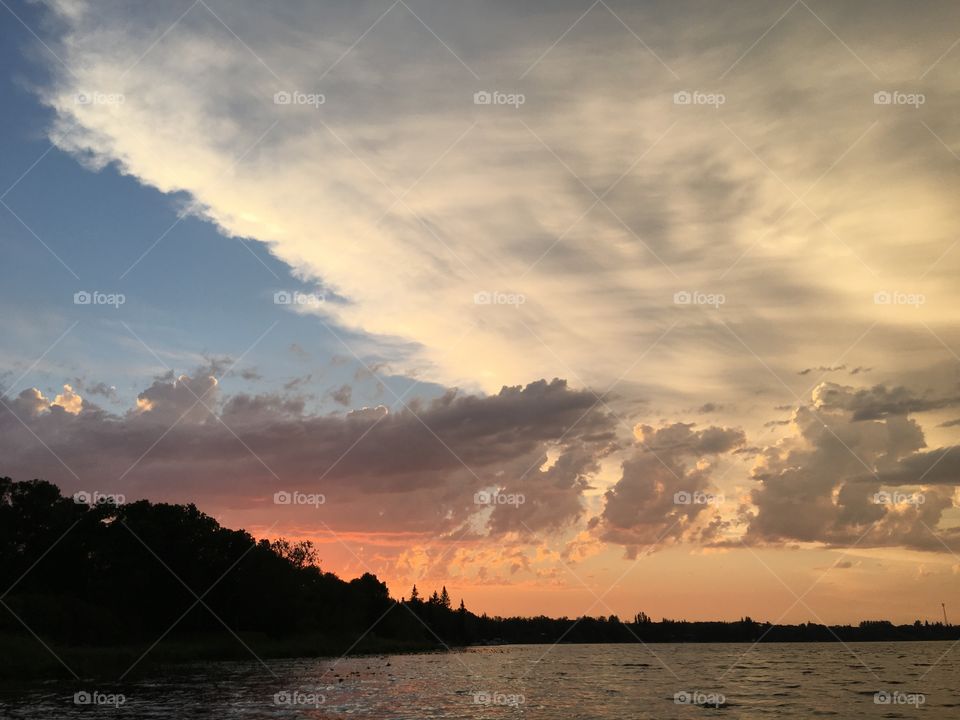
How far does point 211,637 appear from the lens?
114 metres

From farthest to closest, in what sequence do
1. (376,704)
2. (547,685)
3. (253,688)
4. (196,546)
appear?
(196,546), (547,685), (253,688), (376,704)

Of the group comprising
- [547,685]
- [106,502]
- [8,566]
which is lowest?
[547,685]

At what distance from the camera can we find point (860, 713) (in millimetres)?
55250

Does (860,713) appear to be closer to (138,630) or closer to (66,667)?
(66,667)

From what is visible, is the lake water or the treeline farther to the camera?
the treeline

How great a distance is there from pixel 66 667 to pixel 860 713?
205ft

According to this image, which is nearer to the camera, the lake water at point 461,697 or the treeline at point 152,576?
the lake water at point 461,697

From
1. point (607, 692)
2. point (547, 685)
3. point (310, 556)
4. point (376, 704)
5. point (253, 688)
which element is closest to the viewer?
point (376, 704)

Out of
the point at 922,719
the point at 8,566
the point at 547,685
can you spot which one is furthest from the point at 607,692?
the point at 8,566

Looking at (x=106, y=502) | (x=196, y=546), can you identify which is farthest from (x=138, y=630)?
(x=106, y=502)

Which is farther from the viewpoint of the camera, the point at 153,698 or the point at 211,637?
the point at 211,637

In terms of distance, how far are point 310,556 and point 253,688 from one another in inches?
4553

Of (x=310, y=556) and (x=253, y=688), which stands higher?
(x=310, y=556)

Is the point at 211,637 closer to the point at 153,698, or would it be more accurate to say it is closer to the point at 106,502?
the point at 106,502
